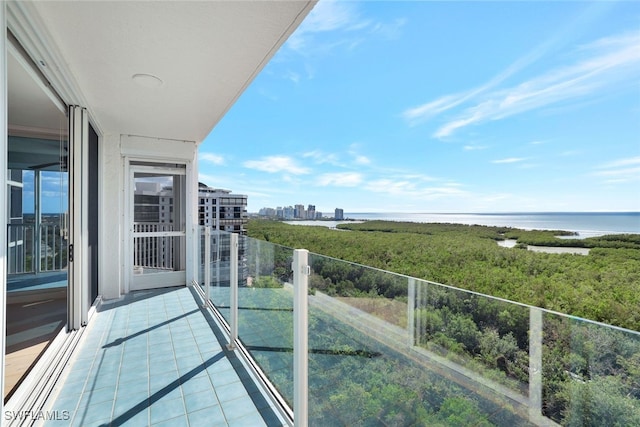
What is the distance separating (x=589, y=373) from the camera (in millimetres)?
733

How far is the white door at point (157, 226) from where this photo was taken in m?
4.94

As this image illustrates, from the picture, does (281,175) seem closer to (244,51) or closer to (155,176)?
(155,176)

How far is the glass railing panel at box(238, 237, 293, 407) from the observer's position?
2.02m

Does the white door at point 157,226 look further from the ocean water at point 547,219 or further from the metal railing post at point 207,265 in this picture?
the ocean water at point 547,219

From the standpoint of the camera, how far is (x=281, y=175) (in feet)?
97.1

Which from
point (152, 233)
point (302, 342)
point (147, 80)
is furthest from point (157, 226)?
point (302, 342)

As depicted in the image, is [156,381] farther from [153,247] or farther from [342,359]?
[153,247]

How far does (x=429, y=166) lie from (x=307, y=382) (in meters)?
23.7

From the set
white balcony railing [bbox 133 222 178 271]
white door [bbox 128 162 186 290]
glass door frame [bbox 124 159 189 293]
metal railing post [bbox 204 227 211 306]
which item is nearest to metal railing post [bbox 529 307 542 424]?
metal railing post [bbox 204 227 211 306]

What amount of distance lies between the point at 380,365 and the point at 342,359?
0.29 metres

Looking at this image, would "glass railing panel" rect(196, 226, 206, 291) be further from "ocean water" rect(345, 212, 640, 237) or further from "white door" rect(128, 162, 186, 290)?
"ocean water" rect(345, 212, 640, 237)

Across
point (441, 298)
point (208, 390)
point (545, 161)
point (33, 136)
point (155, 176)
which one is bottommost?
point (208, 390)

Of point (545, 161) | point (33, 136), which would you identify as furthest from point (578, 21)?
point (33, 136)

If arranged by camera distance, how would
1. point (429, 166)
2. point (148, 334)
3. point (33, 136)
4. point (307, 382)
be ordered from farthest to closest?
point (429, 166), point (33, 136), point (148, 334), point (307, 382)
